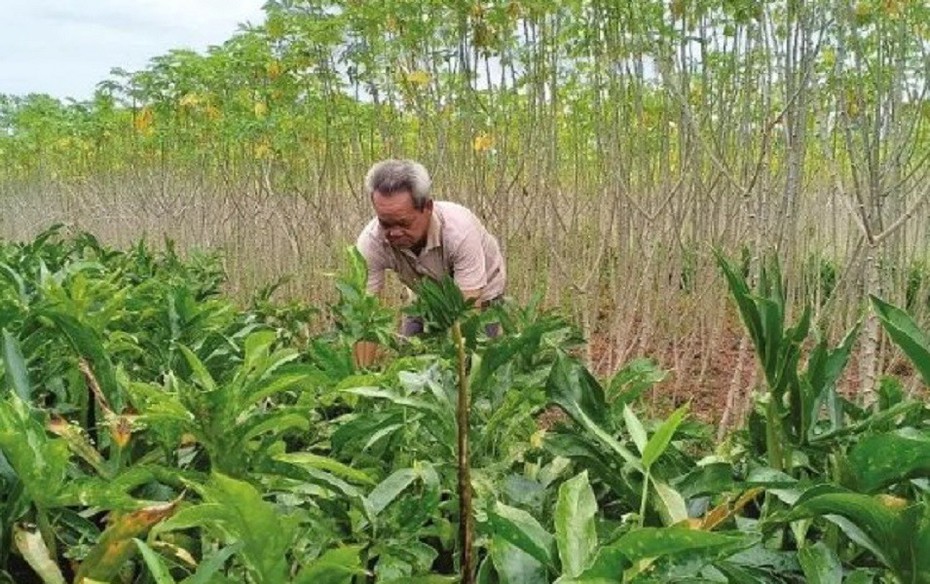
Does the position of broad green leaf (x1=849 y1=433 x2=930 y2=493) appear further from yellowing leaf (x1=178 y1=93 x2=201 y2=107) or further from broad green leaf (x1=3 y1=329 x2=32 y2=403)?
yellowing leaf (x1=178 y1=93 x2=201 y2=107)

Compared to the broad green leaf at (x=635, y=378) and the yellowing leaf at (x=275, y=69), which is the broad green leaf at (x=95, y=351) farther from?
the yellowing leaf at (x=275, y=69)

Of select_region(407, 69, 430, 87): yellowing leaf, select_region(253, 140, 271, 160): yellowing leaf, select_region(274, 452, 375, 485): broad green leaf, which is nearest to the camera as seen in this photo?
select_region(274, 452, 375, 485): broad green leaf

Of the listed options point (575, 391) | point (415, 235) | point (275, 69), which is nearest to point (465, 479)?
point (575, 391)

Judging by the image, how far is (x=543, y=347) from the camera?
1573 mm

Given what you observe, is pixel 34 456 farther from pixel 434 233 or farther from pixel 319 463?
pixel 434 233

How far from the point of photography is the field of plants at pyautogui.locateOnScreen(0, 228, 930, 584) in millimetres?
723

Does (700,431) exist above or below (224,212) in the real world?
above

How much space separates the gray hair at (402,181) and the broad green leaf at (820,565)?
2728 mm

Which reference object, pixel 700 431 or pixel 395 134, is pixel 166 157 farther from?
pixel 700 431

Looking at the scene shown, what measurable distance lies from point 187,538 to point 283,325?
4.80 feet

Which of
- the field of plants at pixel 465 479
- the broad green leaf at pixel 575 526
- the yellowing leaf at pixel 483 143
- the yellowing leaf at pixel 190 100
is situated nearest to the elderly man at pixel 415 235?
the field of plants at pixel 465 479

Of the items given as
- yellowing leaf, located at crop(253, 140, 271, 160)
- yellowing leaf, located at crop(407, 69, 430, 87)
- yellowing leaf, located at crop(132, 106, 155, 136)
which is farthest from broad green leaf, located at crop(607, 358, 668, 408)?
yellowing leaf, located at crop(132, 106, 155, 136)

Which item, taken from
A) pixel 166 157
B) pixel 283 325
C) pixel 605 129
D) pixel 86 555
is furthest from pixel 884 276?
pixel 166 157

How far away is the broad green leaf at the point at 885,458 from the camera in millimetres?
733
